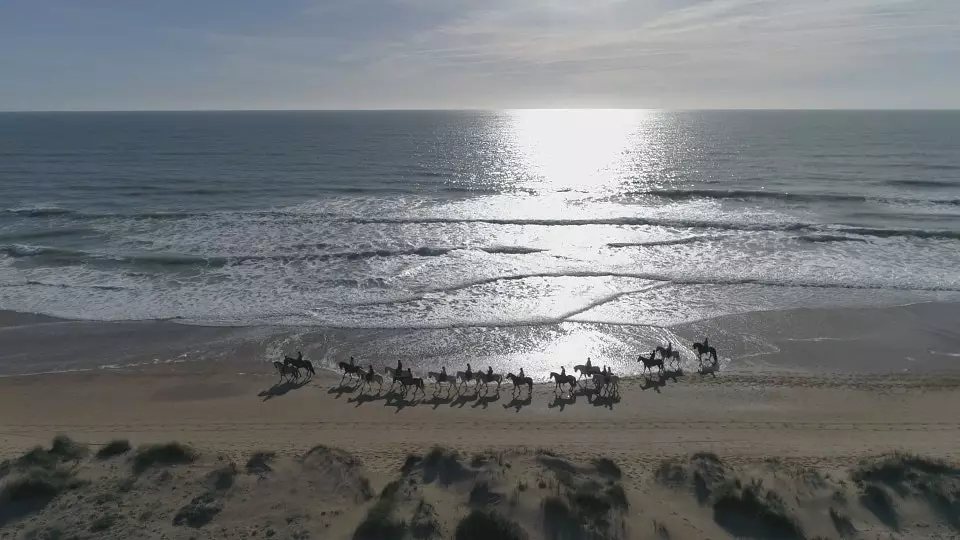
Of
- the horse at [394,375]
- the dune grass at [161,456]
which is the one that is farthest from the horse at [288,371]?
the dune grass at [161,456]

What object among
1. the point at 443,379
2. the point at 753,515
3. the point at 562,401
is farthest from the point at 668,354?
the point at 753,515

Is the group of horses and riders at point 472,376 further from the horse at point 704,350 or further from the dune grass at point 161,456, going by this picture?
the dune grass at point 161,456

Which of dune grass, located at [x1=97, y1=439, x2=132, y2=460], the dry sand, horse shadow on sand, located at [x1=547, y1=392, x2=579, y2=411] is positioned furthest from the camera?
horse shadow on sand, located at [x1=547, y1=392, x2=579, y2=411]

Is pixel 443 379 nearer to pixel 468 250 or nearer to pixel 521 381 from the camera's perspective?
pixel 521 381

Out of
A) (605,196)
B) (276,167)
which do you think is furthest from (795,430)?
(276,167)

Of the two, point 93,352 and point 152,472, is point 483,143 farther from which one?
point 152,472

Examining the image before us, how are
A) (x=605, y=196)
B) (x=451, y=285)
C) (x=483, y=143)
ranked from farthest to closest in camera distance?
1. (x=483, y=143)
2. (x=605, y=196)
3. (x=451, y=285)

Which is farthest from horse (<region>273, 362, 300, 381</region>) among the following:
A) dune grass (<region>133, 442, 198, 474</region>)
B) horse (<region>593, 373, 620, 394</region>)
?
horse (<region>593, 373, 620, 394</region>)

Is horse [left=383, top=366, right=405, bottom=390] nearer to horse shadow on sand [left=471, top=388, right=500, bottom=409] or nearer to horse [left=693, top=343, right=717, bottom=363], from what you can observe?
horse shadow on sand [left=471, top=388, right=500, bottom=409]
